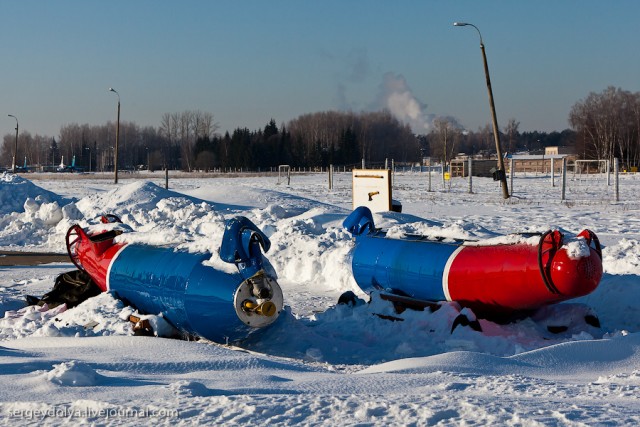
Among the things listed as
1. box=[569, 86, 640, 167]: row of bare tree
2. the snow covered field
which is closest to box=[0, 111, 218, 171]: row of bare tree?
box=[569, 86, 640, 167]: row of bare tree

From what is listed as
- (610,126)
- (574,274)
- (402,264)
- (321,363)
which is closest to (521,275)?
(574,274)

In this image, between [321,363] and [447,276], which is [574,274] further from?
[321,363]

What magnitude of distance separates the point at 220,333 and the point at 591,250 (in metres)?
4.11

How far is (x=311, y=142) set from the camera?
383 feet

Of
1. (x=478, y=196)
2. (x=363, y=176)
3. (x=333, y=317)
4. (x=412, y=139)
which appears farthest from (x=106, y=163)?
(x=333, y=317)

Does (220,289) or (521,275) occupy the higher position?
(521,275)

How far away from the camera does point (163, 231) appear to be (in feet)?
33.5

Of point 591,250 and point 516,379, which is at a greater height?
point 591,250

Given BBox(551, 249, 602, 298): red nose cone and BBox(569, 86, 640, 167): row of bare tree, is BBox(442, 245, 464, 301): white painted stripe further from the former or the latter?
BBox(569, 86, 640, 167): row of bare tree

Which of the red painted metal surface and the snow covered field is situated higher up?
the red painted metal surface

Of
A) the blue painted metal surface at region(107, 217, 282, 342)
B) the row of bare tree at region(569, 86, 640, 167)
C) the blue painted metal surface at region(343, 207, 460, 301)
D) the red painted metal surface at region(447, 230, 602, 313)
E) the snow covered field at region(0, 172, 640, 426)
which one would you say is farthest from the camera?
the row of bare tree at region(569, 86, 640, 167)

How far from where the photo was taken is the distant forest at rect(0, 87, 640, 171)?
90.9 m

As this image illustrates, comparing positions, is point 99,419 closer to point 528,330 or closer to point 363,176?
point 528,330

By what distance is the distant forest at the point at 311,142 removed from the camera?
90.9 m
